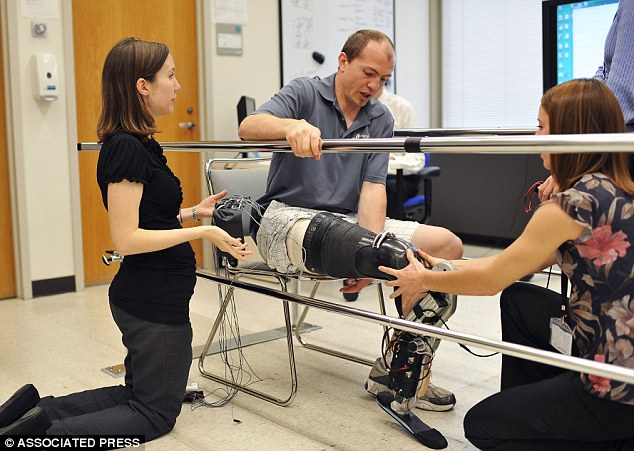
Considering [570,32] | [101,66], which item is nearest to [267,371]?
[570,32]

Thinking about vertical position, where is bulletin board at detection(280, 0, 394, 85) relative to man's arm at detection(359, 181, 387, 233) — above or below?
above

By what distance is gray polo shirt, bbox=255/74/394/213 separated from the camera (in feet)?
7.68

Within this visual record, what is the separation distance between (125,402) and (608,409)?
1233 mm

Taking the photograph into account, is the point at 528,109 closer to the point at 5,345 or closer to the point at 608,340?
the point at 5,345

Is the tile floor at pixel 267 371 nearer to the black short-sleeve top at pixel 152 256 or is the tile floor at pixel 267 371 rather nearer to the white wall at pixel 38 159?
the white wall at pixel 38 159

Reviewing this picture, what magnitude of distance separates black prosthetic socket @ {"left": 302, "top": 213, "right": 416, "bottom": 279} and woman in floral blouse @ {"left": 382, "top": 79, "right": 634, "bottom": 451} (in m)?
0.16

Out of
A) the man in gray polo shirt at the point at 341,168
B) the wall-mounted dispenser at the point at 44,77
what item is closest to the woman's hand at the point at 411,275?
the man in gray polo shirt at the point at 341,168

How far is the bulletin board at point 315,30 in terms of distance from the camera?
4863 millimetres

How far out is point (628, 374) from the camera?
3.93 ft

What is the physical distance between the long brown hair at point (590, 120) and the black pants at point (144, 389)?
1113 mm

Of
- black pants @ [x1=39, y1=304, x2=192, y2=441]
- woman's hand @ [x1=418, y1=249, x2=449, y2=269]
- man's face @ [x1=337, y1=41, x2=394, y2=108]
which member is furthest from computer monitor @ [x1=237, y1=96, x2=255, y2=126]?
woman's hand @ [x1=418, y1=249, x2=449, y2=269]

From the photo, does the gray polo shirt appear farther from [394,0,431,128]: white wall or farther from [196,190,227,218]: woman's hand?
[394,0,431,128]: white wall

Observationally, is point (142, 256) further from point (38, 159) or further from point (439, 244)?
point (38, 159)

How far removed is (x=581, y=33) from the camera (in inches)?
121
